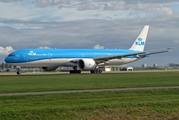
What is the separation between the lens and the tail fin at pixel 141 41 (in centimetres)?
8106

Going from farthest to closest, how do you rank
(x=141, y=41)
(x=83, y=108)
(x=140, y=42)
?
(x=141, y=41)
(x=140, y=42)
(x=83, y=108)

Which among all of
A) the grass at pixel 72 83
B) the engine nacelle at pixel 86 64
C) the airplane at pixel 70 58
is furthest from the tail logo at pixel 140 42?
the grass at pixel 72 83

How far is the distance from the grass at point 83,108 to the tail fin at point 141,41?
2189 inches

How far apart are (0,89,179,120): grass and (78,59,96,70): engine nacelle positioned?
1531 inches

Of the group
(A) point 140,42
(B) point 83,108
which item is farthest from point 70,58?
(B) point 83,108

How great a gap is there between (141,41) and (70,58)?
21646mm

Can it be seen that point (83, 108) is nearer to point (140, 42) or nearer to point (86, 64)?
point (86, 64)

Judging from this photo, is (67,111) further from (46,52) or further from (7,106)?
(46,52)

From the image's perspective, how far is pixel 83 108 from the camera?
21.1 meters

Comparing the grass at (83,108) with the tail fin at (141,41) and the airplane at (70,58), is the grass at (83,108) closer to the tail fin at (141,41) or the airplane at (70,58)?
the airplane at (70,58)

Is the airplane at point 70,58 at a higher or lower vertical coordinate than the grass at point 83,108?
higher

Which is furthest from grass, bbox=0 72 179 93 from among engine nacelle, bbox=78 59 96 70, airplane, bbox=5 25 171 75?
engine nacelle, bbox=78 59 96 70

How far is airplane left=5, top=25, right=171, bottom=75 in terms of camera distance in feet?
203

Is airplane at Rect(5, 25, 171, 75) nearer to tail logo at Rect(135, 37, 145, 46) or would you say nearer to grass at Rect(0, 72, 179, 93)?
tail logo at Rect(135, 37, 145, 46)
